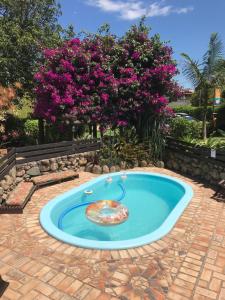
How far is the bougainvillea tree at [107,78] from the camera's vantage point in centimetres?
1180

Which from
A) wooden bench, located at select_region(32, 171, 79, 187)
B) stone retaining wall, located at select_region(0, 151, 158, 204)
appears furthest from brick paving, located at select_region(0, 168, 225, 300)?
wooden bench, located at select_region(32, 171, 79, 187)

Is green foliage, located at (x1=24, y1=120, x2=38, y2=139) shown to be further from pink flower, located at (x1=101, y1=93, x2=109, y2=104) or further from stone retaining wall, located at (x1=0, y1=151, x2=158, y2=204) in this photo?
pink flower, located at (x1=101, y1=93, x2=109, y2=104)

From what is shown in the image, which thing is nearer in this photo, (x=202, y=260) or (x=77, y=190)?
(x=202, y=260)

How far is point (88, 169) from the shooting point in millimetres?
12078

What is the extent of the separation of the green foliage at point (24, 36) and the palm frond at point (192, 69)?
7.38 metres

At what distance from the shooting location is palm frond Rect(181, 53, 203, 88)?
47.6 feet

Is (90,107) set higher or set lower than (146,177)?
higher

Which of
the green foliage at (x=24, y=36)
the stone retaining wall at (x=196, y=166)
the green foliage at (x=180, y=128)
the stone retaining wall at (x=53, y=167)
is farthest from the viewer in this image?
the green foliage at (x=180, y=128)

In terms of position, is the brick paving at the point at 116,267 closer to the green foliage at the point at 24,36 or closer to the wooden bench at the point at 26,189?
the wooden bench at the point at 26,189

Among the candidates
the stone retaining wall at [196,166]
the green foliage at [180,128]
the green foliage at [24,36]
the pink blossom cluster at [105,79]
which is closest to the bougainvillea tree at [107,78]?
the pink blossom cluster at [105,79]

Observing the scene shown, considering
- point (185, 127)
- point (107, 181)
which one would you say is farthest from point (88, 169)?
point (185, 127)

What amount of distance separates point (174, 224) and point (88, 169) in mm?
6153

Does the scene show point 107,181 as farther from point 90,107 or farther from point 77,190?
point 90,107

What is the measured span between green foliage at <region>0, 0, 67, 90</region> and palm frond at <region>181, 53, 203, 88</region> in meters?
7.38
